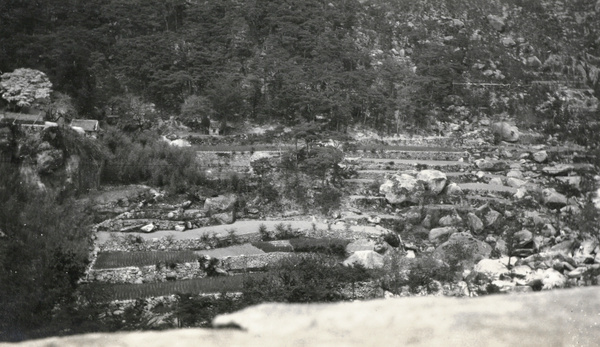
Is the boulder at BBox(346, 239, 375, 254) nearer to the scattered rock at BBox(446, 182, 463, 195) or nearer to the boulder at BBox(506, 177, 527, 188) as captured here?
the scattered rock at BBox(446, 182, 463, 195)

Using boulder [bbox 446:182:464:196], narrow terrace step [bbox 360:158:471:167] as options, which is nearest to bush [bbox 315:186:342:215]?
narrow terrace step [bbox 360:158:471:167]

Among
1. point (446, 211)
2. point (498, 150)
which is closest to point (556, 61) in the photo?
point (498, 150)

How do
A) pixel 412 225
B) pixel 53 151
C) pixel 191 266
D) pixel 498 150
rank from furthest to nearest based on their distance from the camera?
1. pixel 498 150
2. pixel 412 225
3. pixel 53 151
4. pixel 191 266

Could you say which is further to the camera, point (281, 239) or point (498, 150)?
point (498, 150)

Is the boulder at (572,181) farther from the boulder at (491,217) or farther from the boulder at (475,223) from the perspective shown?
the boulder at (475,223)

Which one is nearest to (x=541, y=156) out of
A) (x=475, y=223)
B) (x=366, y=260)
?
(x=475, y=223)

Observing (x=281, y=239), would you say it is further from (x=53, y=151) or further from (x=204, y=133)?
(x=53, y=151)

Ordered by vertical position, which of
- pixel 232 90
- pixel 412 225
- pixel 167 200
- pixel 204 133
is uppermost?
pixel 232 90
